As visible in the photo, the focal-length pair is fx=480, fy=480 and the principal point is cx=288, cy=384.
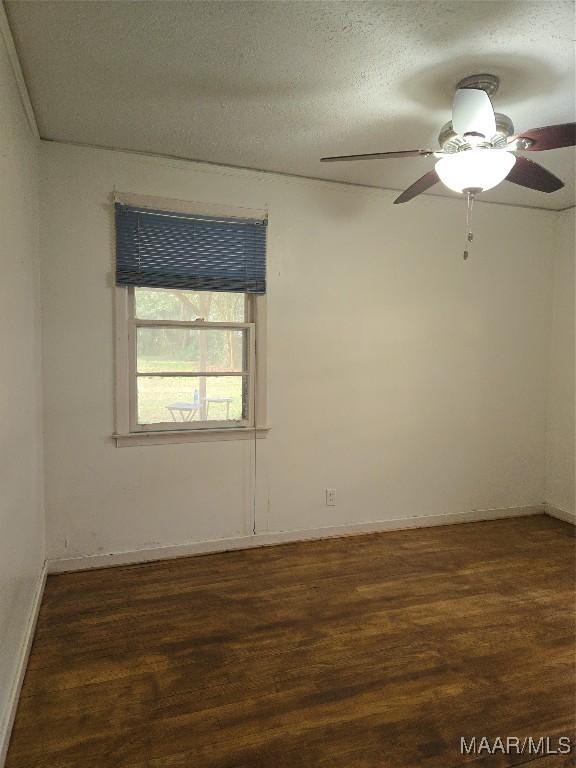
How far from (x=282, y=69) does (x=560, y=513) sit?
408cm

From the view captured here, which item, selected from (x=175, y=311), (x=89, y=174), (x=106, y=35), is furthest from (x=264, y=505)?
(x=106, y=35)

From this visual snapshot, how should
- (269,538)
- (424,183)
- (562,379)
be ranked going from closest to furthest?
1. (424,183)
2. (269,538)
3. (562,379)

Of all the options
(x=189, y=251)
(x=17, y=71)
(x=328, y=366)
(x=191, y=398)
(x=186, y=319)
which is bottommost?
(x=191, y=398)

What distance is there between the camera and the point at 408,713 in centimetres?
190

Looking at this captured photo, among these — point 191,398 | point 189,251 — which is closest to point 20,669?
point 191,398

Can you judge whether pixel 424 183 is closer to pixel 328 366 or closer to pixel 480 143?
pixel 480 143

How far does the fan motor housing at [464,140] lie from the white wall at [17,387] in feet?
6.06

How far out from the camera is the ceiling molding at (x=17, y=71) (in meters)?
1.79

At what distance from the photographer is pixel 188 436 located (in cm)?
330

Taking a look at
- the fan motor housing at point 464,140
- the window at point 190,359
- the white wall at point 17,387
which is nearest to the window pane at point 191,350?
the window at point 190,359

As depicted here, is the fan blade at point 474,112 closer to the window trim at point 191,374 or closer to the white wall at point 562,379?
the window trim at point 191,374

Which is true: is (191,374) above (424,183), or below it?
below

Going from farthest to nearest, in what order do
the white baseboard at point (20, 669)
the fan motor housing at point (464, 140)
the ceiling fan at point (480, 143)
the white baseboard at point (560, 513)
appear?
1. the white baseboard at point (560, 513)
2. the fan motor housing at point (464, 140)
3. the ceiling fan at point (480, 143)
4. the white baseboard at point (20, 669)

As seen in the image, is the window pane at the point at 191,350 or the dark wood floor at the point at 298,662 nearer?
the dark wood floor at the point at 298,662
